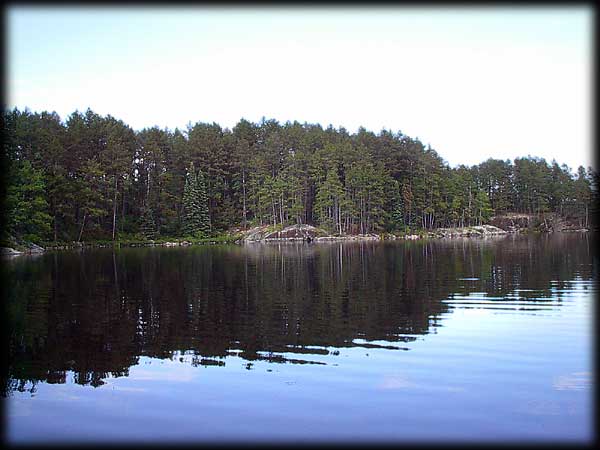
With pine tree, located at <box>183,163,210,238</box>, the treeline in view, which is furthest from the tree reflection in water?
pine tree, located at <box>183,163,210,238</box>

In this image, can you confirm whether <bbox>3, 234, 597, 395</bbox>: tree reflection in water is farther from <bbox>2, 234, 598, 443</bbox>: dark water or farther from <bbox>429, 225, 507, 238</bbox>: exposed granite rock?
<bbox>429, 225, 507, 238</bbox>: exposed granite rock

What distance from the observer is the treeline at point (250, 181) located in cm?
7425

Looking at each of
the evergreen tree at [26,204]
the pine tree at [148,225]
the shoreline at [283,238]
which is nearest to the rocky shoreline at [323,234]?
the shoreline at [283,238]

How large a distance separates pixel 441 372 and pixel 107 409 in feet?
21.3

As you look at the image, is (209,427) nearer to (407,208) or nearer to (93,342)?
(93,342)

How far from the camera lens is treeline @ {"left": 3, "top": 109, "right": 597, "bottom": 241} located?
7425cm

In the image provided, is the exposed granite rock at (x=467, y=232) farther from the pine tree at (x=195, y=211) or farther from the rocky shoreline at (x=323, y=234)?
the pine tree at (x=195, y=211)

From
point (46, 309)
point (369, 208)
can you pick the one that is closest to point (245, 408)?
point (46, 309)

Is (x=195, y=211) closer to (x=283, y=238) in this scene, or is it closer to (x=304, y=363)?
(x=283, y=238)

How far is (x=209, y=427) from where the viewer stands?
809 centimetres

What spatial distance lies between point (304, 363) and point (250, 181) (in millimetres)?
80515

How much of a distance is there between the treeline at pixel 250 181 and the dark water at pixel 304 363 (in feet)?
172

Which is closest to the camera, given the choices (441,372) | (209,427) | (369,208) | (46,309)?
(209,427)

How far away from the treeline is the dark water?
52.5 meters
